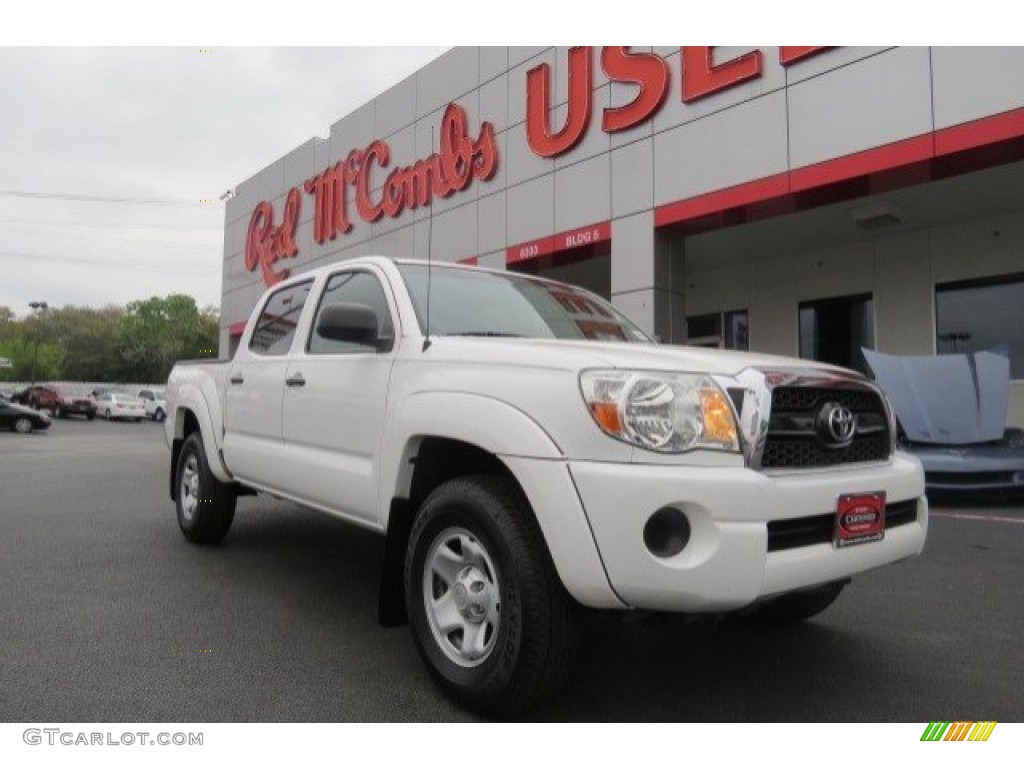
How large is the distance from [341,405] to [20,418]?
23.6 m

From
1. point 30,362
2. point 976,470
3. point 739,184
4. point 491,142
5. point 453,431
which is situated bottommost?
point 976,470

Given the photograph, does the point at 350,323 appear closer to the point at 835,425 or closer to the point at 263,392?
the point at 263,392

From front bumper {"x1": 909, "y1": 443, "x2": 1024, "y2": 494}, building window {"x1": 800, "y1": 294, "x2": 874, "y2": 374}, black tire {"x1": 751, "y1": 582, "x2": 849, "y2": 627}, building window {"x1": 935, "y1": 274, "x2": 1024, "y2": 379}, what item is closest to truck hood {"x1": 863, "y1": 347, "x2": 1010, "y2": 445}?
front bumper {"x1": 909, "y1": 443, "x2": 1024, "y2": 494}

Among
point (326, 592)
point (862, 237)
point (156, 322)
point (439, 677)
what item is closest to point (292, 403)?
point (326, 592)

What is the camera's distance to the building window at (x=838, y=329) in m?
13.3

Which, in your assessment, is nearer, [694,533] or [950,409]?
[694,533]

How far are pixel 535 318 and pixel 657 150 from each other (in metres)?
8.74

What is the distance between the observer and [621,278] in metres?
12.0

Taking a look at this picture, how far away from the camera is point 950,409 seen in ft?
26.4

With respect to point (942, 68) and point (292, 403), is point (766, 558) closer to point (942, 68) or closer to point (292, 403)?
point (292, 403)

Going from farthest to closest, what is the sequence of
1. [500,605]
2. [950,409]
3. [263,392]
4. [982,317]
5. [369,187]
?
1. [369,187]
2. [982,317]
3. [950,409]
4. [263,392]
5. [500,605]

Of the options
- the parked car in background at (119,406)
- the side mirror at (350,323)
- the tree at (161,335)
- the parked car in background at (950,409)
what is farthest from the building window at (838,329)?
the tree at (161,335)

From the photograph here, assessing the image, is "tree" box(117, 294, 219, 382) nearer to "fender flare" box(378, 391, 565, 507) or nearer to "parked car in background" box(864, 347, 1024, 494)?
"parked car in background" box(864, 347, 1024, 494)

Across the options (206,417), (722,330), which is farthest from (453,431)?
(722,330)
